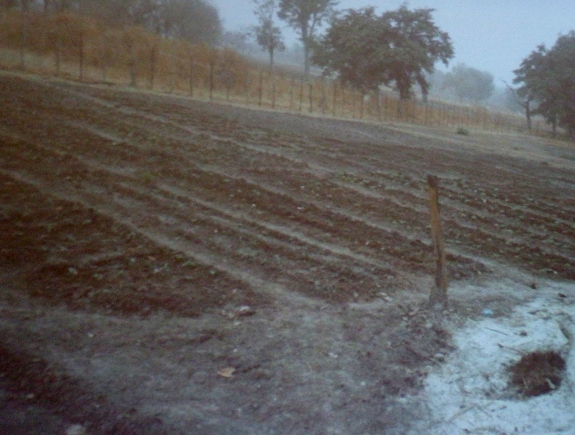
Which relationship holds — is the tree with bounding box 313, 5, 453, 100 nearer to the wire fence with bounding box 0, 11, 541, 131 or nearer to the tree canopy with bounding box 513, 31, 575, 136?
the wire fence with bounding box 0, 11, 541, 131

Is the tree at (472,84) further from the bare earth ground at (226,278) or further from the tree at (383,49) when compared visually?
the bare earth ground at (226,278)

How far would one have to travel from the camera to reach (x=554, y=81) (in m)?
44.6

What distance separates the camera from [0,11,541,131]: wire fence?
901 inches

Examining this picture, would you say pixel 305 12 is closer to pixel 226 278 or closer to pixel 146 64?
pixel 146 64

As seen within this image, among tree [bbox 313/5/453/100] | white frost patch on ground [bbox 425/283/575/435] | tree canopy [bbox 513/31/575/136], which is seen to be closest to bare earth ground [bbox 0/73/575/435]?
white frost patch on ground [bbox 425/283/575/435]

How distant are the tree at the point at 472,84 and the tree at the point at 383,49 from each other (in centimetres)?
5604

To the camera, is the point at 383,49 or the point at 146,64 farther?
the point at 383,49

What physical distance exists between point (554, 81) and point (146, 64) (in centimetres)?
3111

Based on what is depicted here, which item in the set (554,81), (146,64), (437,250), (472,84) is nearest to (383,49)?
(146,64)

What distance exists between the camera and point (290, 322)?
4906mm

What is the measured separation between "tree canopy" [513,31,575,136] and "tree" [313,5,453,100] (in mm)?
11477

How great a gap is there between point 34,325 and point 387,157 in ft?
33.1

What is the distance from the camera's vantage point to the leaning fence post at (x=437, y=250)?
526 cm

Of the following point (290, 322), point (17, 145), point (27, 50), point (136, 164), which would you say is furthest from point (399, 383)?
point (27, 50)
